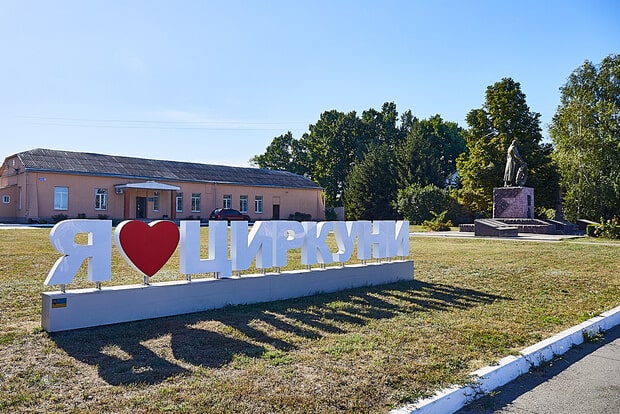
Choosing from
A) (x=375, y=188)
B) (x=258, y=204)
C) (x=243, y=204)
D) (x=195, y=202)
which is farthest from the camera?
(x=375, y=188)

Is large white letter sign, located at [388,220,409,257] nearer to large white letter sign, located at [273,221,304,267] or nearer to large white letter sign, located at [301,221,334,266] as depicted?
large white letter sign, located at [301,221,334,266]

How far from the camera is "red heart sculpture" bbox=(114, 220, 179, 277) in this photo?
625 centimetres

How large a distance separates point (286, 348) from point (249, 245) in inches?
102

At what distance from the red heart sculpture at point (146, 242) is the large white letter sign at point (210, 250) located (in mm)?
172

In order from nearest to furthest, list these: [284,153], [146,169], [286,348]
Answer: [286,348], [146,169], [284,153]

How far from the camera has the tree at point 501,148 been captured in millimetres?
36219

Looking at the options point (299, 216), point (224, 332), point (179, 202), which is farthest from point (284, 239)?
point (299, 216)

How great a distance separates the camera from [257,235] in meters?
7.60

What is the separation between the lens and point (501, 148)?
3738 centimetres

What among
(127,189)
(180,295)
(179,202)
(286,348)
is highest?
(127,189)

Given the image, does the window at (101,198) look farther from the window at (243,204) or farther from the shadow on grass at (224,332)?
the shadow on grass at (224,332)

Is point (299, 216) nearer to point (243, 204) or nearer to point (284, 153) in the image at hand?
point (243, 204)

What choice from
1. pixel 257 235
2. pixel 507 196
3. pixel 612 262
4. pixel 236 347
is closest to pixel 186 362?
pixel 236 347

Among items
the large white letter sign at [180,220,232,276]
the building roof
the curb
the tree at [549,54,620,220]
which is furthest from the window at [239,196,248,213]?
the curb
